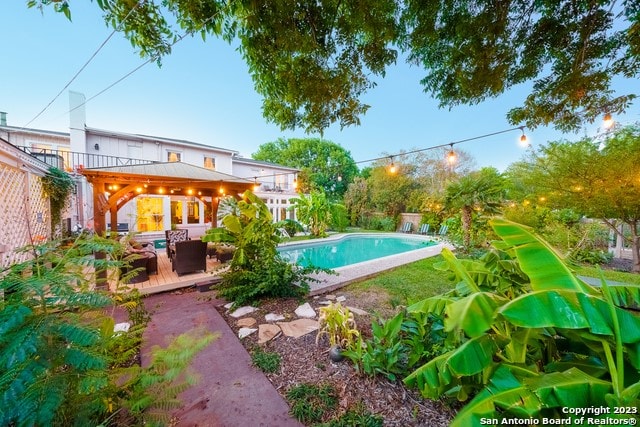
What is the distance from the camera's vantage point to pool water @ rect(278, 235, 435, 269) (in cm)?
1034

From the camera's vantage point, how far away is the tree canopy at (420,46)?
3123 mm

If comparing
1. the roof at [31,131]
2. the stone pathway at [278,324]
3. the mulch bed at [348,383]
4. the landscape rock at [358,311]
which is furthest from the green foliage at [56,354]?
the roof at [31,131]

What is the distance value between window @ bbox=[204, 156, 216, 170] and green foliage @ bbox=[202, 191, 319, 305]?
13225 mm

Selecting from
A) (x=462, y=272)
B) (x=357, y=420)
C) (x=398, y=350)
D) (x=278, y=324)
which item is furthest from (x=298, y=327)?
(x=462, y=272)

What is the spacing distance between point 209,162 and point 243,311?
14.8 meters

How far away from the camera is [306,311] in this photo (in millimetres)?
4281

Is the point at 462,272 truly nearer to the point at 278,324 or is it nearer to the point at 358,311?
the point at 358,311

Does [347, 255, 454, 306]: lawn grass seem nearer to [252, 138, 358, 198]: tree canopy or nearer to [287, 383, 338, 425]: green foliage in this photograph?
[287, 383, 338, 425]: green foliage

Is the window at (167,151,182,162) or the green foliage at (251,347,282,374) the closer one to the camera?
the green foliage at (251,347,282,374)

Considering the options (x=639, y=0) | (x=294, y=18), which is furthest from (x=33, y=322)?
(x=639, y=0)

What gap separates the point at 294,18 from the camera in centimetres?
343

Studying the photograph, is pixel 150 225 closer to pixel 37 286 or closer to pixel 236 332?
pixel 236 332

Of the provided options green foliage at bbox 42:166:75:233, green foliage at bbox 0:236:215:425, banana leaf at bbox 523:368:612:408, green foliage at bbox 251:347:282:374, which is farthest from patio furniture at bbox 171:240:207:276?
banana leaf at bbox 523:368:612:408

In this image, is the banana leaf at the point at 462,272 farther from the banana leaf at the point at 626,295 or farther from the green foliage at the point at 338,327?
the green foliage at the point at 338,327
